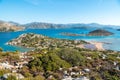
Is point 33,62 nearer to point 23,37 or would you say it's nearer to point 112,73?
point 112,73

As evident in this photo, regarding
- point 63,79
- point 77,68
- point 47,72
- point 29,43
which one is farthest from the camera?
point 29,43

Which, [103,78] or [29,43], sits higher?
[103,78]

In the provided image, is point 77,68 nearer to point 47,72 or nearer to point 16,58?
point 47,72

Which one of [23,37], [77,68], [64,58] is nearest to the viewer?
[77,68]

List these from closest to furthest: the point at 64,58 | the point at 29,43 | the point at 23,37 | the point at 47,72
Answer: the point at 47,72, the point at 64,58, the point at 29,43, the point at 23,37

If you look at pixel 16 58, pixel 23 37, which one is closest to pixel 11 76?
pixel 16 58

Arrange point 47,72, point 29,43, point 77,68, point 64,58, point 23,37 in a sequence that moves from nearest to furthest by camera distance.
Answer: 1. point 47,72
2. point 77,68
3. point 64,58
4. point 29,43
5. point 23,37

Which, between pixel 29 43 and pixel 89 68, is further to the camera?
pixel 29 43

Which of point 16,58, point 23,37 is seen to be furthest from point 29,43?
point 16,58

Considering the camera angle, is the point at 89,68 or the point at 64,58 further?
the point at 64,58
